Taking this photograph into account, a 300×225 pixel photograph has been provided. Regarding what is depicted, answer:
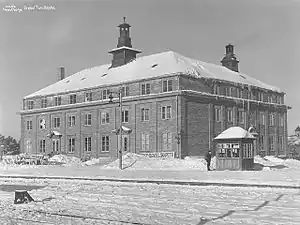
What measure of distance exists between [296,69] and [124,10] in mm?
6820

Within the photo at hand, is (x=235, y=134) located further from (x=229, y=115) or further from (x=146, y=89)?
(x=229, y=115)

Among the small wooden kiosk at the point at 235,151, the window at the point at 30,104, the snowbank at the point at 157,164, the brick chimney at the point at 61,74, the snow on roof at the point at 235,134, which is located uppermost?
the brick chimney at the point at 61,74

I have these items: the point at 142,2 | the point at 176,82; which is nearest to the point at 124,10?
the point at 142,2

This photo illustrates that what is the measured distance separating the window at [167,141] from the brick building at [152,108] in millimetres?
99

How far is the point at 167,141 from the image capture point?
47.8 metres

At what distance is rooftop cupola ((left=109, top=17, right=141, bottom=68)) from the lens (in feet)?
192

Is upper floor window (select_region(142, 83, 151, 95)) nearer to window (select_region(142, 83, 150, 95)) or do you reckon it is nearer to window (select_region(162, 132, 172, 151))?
window (select_region(142, 83, 150, 95))

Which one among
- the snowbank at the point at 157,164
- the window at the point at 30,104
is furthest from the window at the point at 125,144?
the window at the point at 30,104

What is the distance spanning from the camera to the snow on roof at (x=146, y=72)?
50906 millimetres

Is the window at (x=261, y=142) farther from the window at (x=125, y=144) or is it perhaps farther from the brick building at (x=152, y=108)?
the window at (x=125, y=144)

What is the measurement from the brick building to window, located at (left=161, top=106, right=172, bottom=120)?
0.09m

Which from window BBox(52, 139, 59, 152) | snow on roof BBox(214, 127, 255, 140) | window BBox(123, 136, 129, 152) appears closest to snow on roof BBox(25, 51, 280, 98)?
window BBox(52, 139, 59, 152)

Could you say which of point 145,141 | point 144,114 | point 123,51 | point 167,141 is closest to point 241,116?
point 167,141

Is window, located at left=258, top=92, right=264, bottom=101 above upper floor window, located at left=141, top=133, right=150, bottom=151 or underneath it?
above
